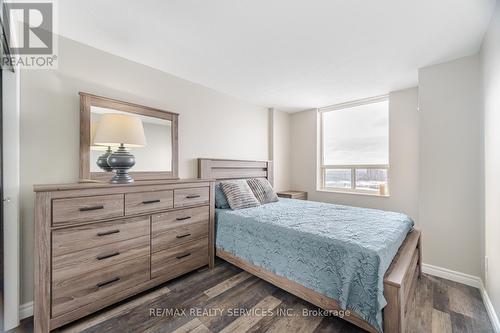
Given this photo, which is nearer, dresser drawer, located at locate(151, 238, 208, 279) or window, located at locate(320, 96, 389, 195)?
dresser drawer, located at locate(151, 238, 208, 279)

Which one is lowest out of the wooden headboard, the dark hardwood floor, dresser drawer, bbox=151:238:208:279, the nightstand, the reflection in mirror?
Answer: the dark hardwood floor

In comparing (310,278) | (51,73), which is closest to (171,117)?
(51,73)

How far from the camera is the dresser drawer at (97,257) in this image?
5.04 feet

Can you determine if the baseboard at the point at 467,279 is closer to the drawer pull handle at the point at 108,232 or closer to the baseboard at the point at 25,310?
the drawer pull handle at the point at 108,232

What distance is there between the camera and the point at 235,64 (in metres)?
2.49

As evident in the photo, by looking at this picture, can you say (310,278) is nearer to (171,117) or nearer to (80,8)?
(171,117)

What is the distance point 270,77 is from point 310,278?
2.36 m

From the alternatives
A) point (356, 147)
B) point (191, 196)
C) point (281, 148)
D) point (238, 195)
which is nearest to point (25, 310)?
point (191, 196)

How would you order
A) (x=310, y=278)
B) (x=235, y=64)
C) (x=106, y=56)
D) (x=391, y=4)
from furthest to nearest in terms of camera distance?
(x=235, y=64) → (x=106, y=56) → (x=310, y=278) → (x=391, y=4)

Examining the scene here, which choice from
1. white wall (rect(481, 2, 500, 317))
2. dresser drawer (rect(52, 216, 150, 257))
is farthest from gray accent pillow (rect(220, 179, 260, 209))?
white wall (rect(481, 2, 500, 317))

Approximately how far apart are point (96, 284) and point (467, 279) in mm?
3504

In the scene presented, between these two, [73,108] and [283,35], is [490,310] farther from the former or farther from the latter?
[73,108]

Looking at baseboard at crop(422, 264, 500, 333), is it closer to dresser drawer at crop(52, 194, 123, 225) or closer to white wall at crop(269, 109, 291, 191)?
white wall at crop(269, 109, 291, 191)

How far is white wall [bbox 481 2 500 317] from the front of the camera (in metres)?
1.61
